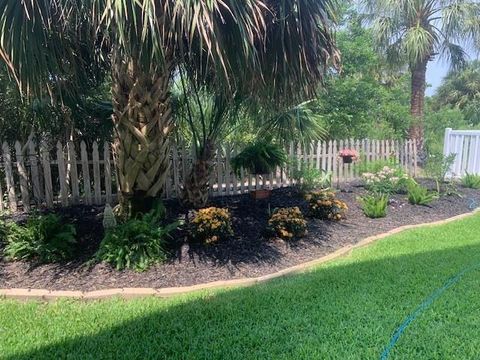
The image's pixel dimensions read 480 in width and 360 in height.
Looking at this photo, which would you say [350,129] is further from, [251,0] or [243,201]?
[251,0]

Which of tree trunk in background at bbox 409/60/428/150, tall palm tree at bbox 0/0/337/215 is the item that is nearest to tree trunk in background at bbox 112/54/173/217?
tall palm tree at bbox 0/0/337/215

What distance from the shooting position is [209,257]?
185 inches

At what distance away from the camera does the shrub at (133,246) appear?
438cm

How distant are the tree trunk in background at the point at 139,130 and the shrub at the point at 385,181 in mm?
4367

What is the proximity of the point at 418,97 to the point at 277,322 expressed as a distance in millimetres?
12457

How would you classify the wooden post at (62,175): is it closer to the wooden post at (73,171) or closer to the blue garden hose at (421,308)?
the wooden post at (73,171)

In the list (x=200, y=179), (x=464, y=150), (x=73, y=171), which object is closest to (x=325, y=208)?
(x=200, y=179)

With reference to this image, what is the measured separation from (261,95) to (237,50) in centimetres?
113

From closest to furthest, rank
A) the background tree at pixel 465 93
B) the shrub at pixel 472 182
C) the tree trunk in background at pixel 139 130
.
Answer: the tree trunk in background at pixel 139 130, the shrub at pixel 472 182, the background tree at pixel 465 93

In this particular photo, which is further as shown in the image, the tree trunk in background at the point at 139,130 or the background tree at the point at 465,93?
the background tree at the point at 465,93

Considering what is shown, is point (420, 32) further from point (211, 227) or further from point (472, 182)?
point (211, 227)

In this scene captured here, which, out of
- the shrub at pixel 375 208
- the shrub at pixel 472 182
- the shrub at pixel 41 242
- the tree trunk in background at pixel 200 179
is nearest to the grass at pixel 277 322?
the shrub at pixel 41 242

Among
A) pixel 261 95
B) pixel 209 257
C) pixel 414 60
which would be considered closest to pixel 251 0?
pixel 261 95

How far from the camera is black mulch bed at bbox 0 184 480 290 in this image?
165 inches
